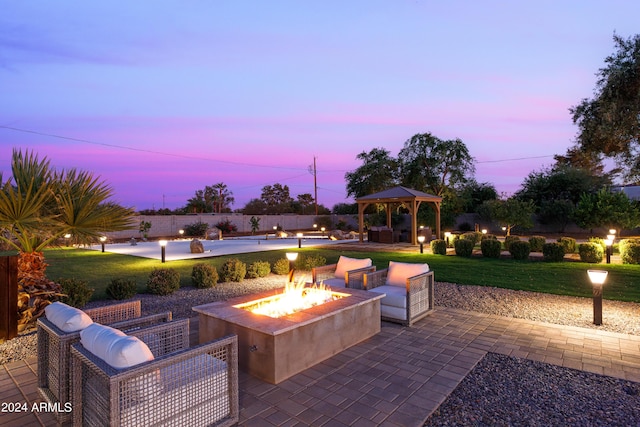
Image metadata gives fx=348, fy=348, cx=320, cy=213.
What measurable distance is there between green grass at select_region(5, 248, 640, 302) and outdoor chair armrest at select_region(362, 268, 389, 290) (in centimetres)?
313

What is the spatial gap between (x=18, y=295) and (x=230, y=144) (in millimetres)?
22509

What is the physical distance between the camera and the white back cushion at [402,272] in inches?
210

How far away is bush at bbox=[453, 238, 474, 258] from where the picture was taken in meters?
11.9

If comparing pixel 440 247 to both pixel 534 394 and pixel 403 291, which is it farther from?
pixel 534 394

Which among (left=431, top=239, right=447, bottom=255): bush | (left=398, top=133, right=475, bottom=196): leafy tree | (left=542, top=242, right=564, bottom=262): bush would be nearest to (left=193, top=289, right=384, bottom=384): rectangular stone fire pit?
(left=542, top=242, right=564, bottom=262): bush

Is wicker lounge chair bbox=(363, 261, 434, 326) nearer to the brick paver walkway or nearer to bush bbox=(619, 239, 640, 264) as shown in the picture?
the brick paver walkway

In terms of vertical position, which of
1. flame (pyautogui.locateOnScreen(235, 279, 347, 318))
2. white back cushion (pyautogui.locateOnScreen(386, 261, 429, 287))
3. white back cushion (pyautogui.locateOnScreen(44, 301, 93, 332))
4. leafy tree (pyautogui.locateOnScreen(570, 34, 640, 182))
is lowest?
flame (pyautogui.locateOnScreen(235, 279, 347, 318))

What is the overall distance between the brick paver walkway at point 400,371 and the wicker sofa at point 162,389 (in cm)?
29

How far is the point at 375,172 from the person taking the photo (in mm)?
29484

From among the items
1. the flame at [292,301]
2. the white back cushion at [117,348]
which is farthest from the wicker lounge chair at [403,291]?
the white back cushion at [117,348]

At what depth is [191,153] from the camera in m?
30.3

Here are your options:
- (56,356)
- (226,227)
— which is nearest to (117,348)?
(56,356)

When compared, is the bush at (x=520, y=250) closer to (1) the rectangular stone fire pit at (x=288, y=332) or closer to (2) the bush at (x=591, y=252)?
(2) the bush at (x=591, y=252)

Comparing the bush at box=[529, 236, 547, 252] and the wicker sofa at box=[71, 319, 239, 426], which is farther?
the bush at box=[529, 236, 547, 252]
